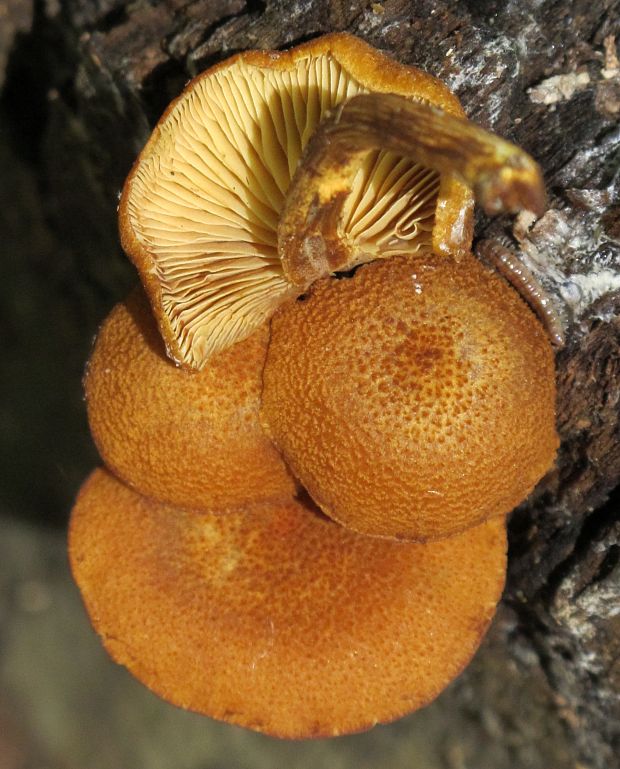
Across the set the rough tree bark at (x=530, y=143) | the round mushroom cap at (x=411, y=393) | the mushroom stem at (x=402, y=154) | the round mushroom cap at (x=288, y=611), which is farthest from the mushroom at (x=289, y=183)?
the round mushroom cap at (x=288, y=611)

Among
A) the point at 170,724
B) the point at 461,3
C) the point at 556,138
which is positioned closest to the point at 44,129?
the point at 461,3

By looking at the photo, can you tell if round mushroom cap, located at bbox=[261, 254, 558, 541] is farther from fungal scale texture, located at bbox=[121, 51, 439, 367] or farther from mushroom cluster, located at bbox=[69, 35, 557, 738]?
fungal scale texture, located at bbox=[121, 51, 439, 367]

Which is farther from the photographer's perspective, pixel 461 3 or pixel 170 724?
pixel 170 724

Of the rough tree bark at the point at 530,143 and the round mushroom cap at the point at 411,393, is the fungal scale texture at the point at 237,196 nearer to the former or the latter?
the round mushroom cap at the point at 411,393

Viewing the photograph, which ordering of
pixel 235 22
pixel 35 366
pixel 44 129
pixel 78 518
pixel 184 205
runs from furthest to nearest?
pixel 35 366 < pixel 44 129 < pixel 78 518 < pixel 235 22 < pixel 184 205

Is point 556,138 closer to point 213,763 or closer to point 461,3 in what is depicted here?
point 461,3

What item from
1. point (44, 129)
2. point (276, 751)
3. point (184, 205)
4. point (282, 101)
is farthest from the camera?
point (276, 751)

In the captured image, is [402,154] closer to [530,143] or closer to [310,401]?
[310,401]

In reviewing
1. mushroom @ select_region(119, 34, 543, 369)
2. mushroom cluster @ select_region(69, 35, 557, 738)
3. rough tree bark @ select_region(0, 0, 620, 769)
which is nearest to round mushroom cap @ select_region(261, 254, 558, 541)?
mushroom cluster @ select_region(69, 35, 557, 738)
